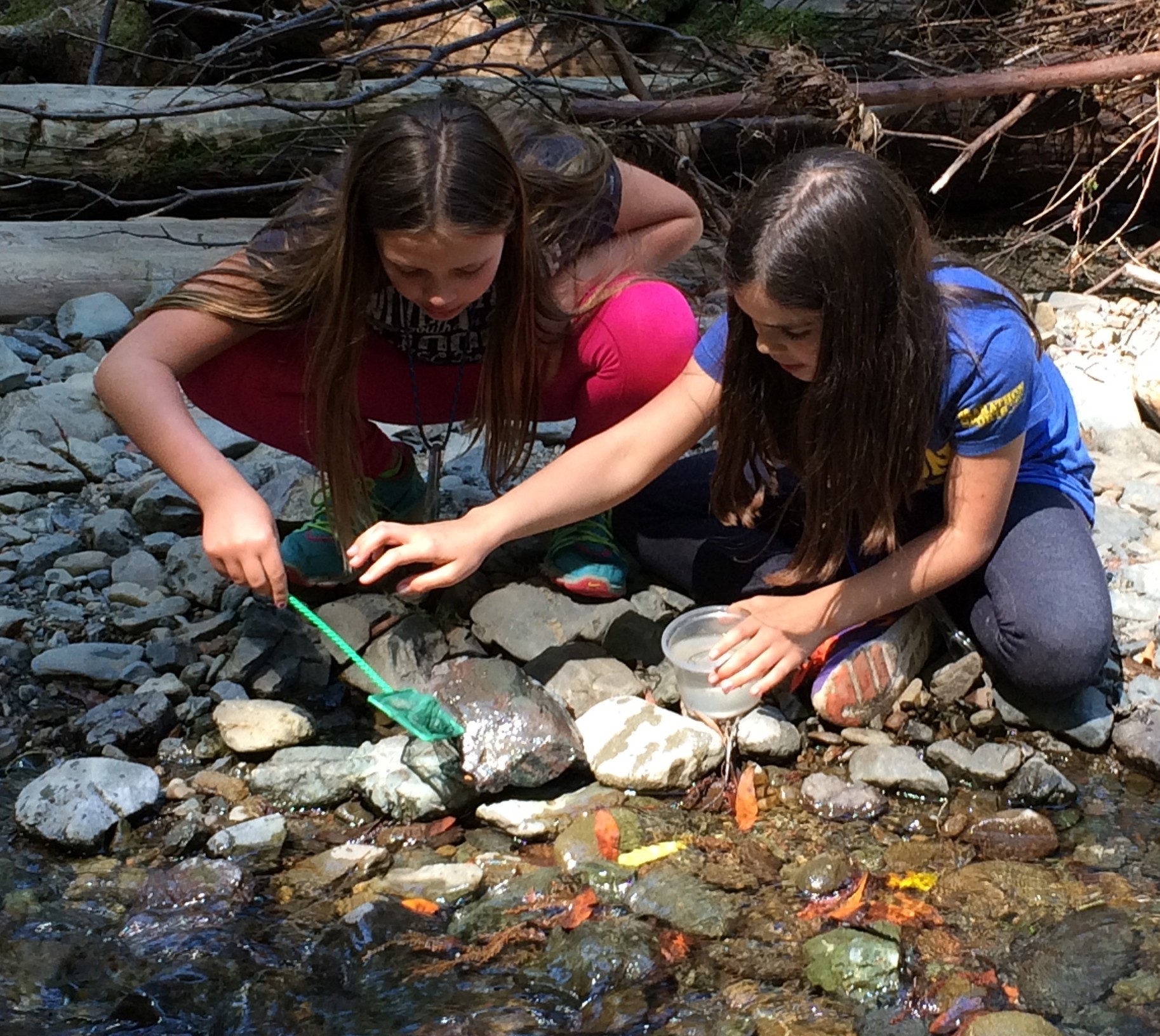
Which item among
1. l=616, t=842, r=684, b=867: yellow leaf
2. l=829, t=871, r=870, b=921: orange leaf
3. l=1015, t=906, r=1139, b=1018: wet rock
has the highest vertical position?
l=1015, t=906, r=1139, b=1018: wet rock

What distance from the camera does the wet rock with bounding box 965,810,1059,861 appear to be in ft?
7.21

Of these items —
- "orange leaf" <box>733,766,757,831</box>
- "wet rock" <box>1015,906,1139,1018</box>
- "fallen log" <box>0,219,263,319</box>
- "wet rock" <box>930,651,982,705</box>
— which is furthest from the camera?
"fallen log" <box>0,219,263,319</box>

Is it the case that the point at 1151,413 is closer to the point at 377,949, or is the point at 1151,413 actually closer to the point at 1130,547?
the point at 1130,547

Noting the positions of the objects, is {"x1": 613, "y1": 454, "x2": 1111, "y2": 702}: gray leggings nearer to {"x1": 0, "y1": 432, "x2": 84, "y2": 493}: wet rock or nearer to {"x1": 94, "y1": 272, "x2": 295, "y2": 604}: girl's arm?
{"x1": 94, "y1": 272, "x2": 295, "y2": 604}: girl's arm

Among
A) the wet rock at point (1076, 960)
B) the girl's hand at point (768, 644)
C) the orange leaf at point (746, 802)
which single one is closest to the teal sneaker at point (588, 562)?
the girl's hand at point (768, 644)

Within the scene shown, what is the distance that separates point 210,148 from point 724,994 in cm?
352

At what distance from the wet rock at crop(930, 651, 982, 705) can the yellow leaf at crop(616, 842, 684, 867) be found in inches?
25.1

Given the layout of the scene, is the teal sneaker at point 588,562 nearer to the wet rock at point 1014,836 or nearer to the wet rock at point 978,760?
the wet rock at point 978,760

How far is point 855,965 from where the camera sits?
191 centimetres

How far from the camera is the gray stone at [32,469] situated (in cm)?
322

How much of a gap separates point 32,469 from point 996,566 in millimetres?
2295

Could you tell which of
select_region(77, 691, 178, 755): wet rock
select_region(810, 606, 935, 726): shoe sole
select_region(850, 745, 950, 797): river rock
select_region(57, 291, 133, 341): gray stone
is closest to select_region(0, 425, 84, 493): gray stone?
select_region(57, 291, 133, 341): gray stone

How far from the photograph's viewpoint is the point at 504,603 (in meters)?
2.72

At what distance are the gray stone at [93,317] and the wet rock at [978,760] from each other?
106 inches
